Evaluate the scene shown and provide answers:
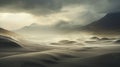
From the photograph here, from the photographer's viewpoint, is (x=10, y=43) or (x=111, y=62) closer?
(x=111, y=62)

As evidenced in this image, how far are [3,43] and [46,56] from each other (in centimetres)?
2456

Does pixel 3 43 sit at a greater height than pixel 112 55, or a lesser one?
greater

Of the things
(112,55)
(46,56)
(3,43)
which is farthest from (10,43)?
(112,55)

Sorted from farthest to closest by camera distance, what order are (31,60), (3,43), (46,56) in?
(3,43), (46,56), (31,60)

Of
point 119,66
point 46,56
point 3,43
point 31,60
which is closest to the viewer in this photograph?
point 119,66

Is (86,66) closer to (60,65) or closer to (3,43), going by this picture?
(60,65)

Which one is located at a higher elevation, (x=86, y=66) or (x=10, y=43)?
(x=10, y=43)

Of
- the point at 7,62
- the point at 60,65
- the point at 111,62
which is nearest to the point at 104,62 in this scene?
the point at 111,62

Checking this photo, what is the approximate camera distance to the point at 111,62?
24422 millimetres

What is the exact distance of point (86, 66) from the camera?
23.7 m

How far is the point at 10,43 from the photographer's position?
52.2 meters

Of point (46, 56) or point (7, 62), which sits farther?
point (46, 56)

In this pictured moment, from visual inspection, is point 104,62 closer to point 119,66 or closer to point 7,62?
point 119,66

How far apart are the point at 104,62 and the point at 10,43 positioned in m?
30.2
